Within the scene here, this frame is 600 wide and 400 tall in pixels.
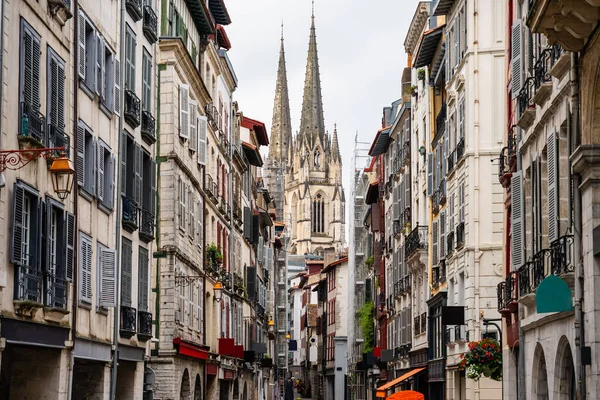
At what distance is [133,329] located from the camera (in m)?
31.5

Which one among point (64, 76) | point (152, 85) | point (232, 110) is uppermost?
point (232, 110)

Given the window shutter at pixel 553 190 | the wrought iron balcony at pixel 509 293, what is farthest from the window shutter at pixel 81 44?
the wrought iron balcony at pixel 509 293

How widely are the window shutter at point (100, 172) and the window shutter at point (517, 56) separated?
9.25m

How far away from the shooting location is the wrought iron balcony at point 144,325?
108ft

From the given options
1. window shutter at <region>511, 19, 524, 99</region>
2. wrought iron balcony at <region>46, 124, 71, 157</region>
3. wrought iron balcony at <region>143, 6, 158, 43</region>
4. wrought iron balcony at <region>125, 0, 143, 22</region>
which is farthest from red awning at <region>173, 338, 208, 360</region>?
window shutter at <region>511, 19, 524, 99</region>

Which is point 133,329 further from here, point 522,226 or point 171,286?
point 522,226

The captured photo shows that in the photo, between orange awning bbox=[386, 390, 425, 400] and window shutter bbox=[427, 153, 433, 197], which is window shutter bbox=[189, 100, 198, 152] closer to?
window shutter bbox=[427, 153, 433, 197]

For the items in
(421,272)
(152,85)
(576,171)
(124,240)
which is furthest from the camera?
(421,272)

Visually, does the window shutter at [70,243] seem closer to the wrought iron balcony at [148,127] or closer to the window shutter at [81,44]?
the window shutter at [81,44]

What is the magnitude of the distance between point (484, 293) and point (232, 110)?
24.2 m

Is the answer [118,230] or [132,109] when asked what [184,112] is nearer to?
[132,109]

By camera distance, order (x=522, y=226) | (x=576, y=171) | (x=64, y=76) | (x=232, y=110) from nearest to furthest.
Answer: (x=576, y=171), (x=64, y=76), (x=522, y=226), (x=232, y=110)

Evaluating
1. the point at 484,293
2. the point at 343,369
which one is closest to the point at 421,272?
the point at 484,293

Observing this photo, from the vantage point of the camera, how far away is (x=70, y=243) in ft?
78.7
